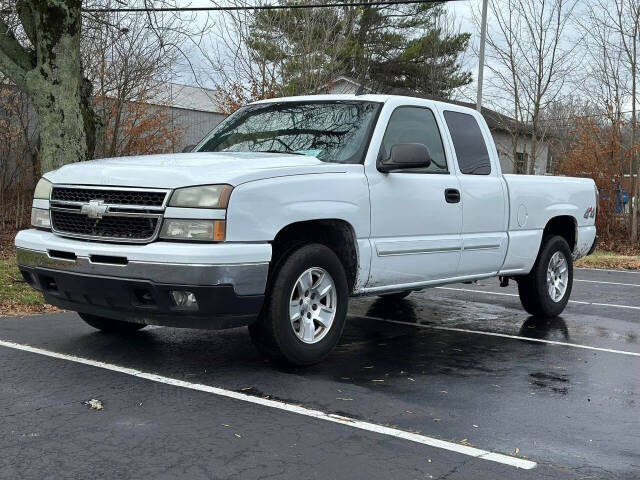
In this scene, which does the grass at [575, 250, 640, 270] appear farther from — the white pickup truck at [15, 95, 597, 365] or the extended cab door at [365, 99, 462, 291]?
the extended cab door at [365, 99, 462, 291]

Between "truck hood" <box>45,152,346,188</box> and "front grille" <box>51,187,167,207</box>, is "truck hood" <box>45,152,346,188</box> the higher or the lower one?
the higher one

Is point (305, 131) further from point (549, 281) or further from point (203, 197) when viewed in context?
point (549, 281)

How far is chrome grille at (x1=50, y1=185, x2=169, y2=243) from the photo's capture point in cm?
523

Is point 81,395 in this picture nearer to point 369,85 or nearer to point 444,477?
point 444,477

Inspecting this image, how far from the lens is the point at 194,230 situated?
510 cm

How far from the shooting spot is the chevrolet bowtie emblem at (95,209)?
5402mm

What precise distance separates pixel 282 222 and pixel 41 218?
192cm

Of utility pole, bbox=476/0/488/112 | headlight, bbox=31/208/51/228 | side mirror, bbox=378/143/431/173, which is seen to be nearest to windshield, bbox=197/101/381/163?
side mirror, bbox=378/143/431/173

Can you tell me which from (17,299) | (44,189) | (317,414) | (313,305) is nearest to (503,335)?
(313,305)

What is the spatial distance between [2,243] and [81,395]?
1303 centimetres

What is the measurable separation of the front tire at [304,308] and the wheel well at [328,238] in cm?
15

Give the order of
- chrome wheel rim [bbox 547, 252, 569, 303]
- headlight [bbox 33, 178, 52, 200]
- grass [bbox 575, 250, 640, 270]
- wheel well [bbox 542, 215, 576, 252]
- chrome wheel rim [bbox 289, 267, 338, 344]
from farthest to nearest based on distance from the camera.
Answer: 1. grass [bbox 575, 250, 640, 270]
2. wheel well [bbox 542, 215, 576, 252]
3. chrome wheel rim [bbox 547, 252, 569, 303]
4. headlight [bbox 33, 178, 52, 200]
5. chrome wheel rim [bbox 289, 267, 338, 344]

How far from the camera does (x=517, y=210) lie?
7840 millimetres

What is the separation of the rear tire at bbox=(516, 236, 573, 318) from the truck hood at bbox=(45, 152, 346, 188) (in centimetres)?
340
